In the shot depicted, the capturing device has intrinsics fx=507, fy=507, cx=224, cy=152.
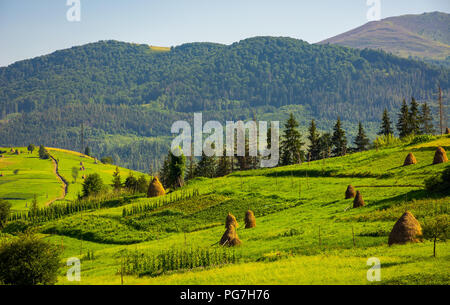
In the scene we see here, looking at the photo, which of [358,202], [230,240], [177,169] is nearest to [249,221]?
[230,240]

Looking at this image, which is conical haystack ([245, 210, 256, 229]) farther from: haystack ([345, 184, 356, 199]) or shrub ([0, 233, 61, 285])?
shrub ([0, 233, 61, 285])

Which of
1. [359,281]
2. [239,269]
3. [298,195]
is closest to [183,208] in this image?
[298,195]

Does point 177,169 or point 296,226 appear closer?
point 296,226

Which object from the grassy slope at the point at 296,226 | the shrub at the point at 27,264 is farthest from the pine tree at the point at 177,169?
the shrub at the point at 27,264

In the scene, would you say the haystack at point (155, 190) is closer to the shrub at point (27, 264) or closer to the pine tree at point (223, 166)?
the pine tree at point (223, 166)

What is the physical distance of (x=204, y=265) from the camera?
44.2m

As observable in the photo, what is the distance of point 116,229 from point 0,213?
1246 inches

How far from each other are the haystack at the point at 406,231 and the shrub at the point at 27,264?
94.2 feet

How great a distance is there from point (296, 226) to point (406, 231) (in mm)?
16450

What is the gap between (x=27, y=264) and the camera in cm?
4053

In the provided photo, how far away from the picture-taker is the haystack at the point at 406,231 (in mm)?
42969

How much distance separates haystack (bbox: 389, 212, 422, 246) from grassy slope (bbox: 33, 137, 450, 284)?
4.75 ft

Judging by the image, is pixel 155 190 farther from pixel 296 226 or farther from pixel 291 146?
pixel 296 226
